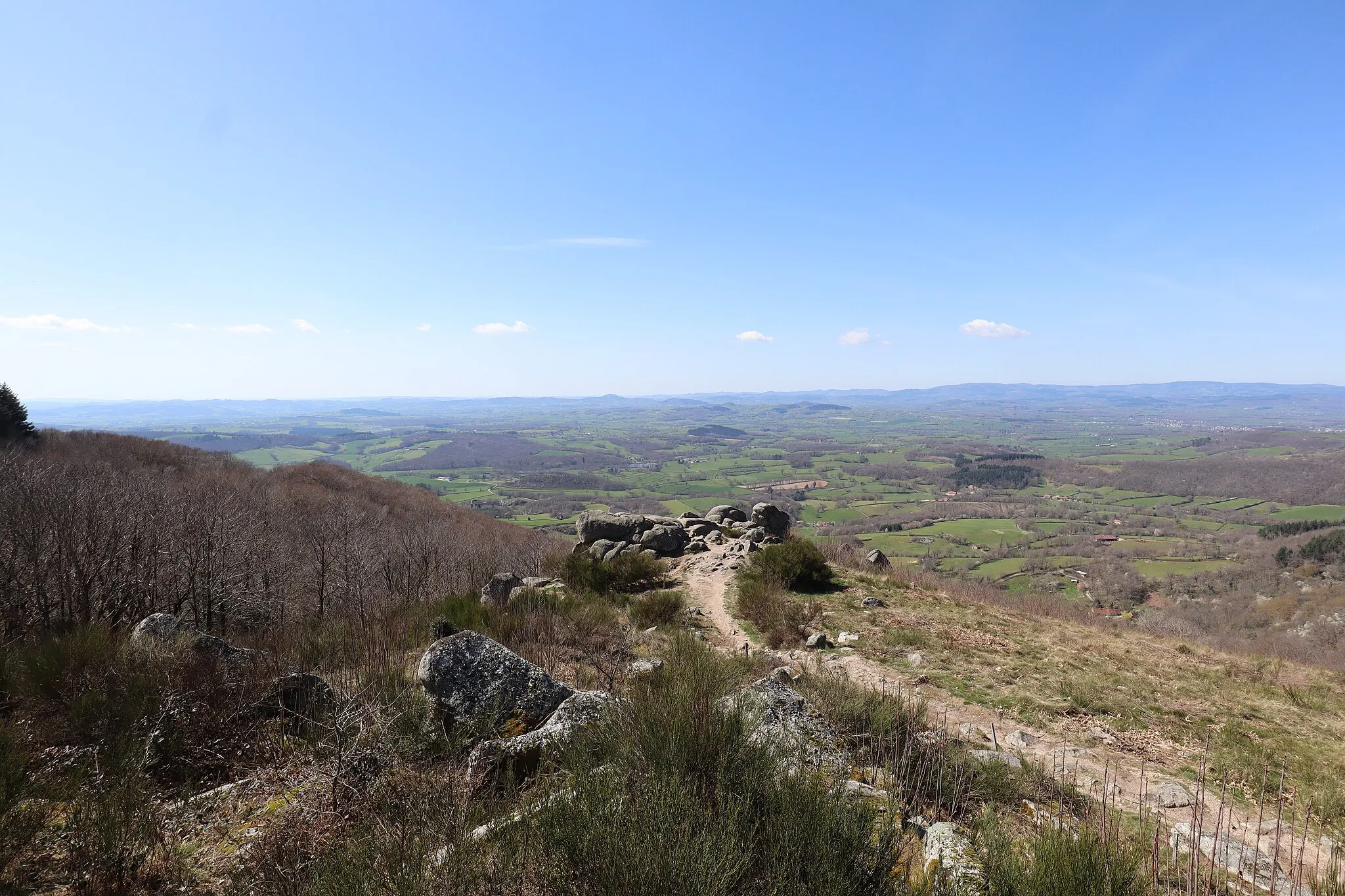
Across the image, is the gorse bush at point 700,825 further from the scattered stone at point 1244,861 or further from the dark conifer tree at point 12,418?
the dark conifer tree at point 12,418

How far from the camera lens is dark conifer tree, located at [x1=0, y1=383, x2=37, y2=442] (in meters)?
31.6

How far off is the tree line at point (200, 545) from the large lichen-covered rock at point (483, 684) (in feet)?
26.1

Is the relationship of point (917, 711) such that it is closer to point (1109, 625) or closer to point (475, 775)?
point (475, 775)

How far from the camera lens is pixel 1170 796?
5.96 m

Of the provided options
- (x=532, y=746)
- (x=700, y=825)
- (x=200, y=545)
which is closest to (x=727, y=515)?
(x=200, y=545)

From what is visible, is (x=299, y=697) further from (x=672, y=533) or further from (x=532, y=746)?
(x=672, y=533)

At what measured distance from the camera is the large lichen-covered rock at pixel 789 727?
172 inches

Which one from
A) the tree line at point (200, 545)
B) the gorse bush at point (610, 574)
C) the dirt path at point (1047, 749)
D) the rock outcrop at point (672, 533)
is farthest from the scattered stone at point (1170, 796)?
the rock outcrop at point (672, 533)

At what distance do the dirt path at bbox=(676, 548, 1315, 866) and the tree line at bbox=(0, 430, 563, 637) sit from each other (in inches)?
410

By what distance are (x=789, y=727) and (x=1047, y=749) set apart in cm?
463

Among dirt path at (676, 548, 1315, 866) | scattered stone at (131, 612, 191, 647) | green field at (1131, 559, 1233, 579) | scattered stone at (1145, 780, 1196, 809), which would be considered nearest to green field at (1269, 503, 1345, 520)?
green field at (1131, 559, 1233, 579)

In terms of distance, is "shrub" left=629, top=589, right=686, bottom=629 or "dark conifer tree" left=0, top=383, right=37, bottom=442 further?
"dark conifer tree" left=0, top=383, right=37, bottom=442

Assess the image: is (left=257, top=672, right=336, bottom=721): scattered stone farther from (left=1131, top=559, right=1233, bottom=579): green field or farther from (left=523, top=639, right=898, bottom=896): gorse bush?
(left=1131, top=559, right=1233, bottom=579): green field

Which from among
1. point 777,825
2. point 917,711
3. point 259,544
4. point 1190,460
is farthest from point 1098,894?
point 1190,460
